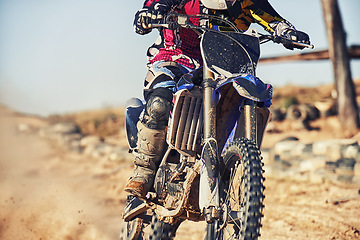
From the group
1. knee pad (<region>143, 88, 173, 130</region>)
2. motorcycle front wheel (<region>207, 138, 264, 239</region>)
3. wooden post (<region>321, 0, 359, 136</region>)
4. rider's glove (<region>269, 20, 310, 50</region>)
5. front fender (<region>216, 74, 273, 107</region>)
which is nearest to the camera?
motorcycle front wheel (<region>207, 138, 264, 239</region>)

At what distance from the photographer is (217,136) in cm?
392

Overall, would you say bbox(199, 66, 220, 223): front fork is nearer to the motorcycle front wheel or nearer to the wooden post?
the motorcycle front wheel

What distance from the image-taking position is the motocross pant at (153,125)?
402 centimetres

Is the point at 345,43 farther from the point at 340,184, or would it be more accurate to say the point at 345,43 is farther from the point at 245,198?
the point at 245,198

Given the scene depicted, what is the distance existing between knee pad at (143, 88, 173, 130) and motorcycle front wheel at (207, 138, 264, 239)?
0.71m

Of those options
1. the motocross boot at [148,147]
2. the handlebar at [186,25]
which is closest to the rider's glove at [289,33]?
the handlebar at [186,25]

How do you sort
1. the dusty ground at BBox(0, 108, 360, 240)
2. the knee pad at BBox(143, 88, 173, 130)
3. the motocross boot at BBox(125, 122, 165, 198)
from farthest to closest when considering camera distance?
the dusty ground at BBox(0, 108, 360, 240)
the motocross boot at BBox(125, 122, 165, 198)
the knee pad at BBox(143, 88, 173, 130)

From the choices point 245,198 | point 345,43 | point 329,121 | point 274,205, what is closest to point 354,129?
point 329,121

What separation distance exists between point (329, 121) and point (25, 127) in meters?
11.2

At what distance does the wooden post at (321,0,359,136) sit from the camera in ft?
47.8

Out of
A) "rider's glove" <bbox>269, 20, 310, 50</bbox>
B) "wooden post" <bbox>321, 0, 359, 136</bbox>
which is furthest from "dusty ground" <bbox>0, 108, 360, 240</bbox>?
"wooden post" <bbox>321, 0, 359, 136</bbox>

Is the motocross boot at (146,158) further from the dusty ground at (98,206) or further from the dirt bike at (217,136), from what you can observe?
the dusty ground at (98,206)

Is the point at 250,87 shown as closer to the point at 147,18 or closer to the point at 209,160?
the point at 209,160

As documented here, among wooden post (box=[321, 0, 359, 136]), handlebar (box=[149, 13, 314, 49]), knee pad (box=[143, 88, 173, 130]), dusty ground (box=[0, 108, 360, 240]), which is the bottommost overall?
dusty ground (box=[0, 108, 360, 240])
